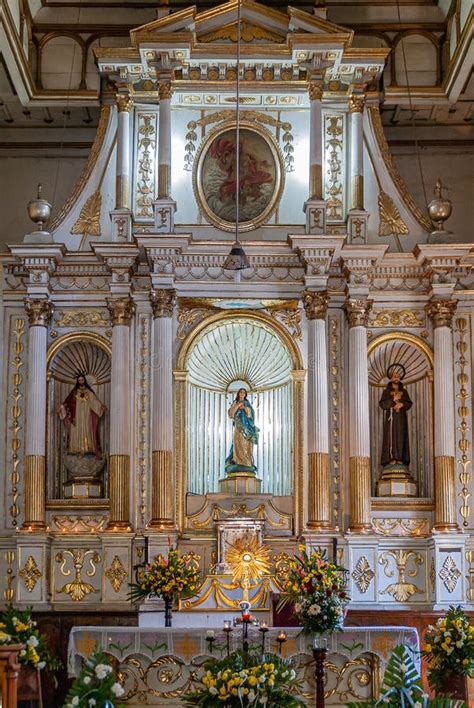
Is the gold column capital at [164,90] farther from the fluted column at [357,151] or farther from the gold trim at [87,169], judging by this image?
the fluted column at [357,151]

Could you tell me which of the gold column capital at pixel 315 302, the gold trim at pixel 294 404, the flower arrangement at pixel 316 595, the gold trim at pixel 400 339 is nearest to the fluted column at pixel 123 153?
the gold trim at pixel 294 404

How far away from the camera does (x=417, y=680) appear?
1070 centimetres

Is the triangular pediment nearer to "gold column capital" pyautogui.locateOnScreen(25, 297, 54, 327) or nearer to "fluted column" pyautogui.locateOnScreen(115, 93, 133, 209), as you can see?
"fluted column" pyautogui.locateOnScreen(115, 93, 133, 209)

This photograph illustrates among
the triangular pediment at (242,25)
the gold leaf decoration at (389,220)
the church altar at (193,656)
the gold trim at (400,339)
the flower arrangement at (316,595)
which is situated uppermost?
the triangular pediment at (242,25)

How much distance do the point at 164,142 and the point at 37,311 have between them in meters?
3.32

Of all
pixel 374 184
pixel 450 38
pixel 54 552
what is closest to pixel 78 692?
pixel 54 552

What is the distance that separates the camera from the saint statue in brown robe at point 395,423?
70.8 ft

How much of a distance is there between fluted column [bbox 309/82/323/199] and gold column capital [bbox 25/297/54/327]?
14.8 feet

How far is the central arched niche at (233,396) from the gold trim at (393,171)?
300 centimetres

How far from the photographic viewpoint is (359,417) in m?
21.0

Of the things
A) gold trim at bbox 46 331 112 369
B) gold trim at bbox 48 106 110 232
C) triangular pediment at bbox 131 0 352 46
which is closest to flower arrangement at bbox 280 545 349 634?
gold trim at bbox 46 331 112 369

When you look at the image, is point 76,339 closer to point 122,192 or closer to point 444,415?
point 122,192

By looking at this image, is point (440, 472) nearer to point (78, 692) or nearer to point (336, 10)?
point (336, 10)

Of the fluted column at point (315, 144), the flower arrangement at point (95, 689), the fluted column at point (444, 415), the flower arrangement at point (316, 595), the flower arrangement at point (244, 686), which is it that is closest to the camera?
the flower arrangement at point (95, 689)
